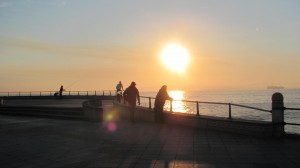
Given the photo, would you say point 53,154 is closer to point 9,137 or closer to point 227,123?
point 9,137

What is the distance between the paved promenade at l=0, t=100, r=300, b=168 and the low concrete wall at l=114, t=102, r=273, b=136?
1.26 feet

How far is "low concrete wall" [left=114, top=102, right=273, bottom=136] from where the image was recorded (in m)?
12.6

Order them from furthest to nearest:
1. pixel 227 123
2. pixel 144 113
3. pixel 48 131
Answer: pixel 144 113, pixel 48 131, pixel 227 123

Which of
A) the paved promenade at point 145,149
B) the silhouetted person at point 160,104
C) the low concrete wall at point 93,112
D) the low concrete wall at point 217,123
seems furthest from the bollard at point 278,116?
the low concrete wall at point 93,112

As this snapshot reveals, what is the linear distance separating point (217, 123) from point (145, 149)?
14.5 ft

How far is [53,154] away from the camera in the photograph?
34.0 ft

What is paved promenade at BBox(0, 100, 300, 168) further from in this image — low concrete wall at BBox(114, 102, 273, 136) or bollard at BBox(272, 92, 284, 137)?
bollard at BBox(272, 92, 284, 137)

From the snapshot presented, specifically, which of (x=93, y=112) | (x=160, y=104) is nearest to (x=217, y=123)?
(x=160, y=104)

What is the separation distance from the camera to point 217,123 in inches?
558

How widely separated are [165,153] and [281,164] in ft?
10.1

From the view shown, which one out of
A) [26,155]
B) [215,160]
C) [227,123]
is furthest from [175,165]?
[227,123]

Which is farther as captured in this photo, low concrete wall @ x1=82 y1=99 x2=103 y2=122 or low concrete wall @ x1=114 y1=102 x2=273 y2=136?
low concrete wall @ x1=82 y1=99 x2=103 y2=122

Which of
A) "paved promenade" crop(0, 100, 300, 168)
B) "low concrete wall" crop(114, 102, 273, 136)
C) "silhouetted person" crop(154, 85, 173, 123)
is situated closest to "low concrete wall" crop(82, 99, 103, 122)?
"low concrete wall" crop(114, 102, 273, 136)

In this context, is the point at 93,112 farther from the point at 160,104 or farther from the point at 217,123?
the point at 217,123
